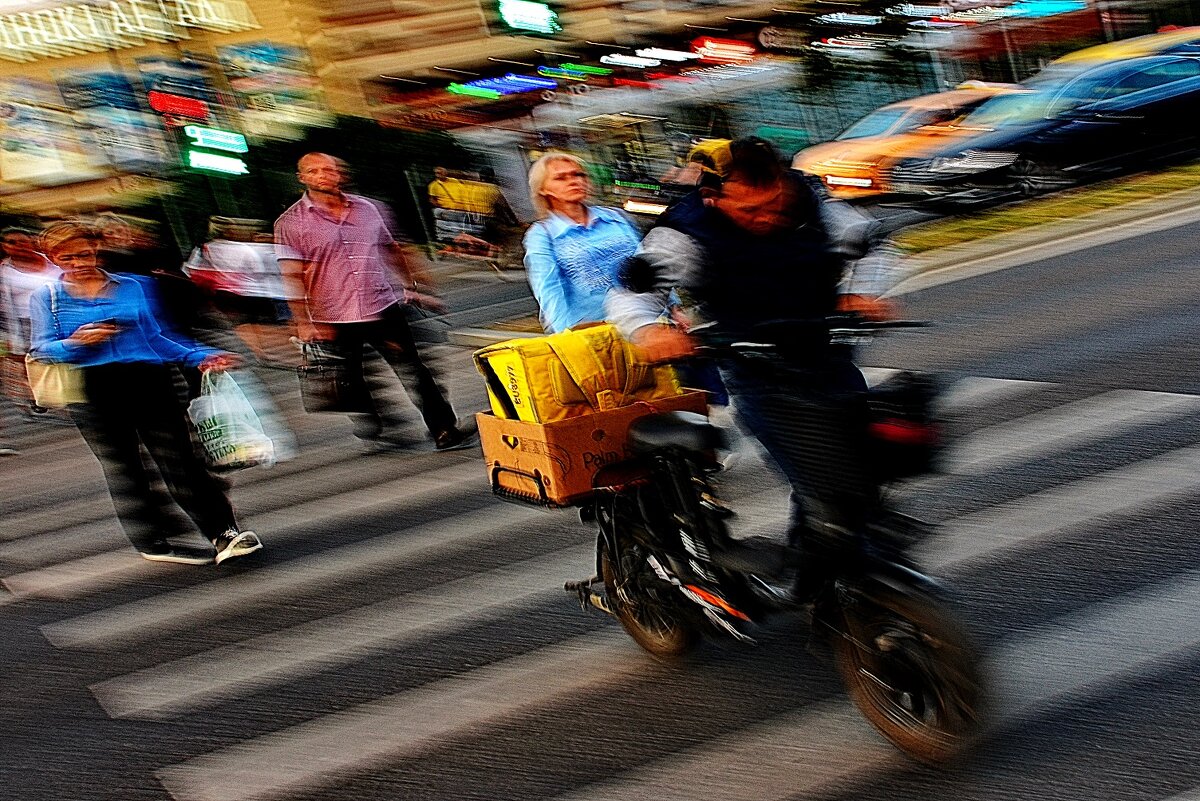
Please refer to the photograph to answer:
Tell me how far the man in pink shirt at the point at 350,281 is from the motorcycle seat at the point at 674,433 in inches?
178

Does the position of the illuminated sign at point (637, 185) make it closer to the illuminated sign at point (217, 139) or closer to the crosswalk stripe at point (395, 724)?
the illuminated sign at point (217, 139)

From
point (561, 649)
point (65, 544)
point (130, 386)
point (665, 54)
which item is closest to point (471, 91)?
point (665, 54)

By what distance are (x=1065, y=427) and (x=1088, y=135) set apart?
36.2ft

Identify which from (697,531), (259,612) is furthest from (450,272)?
(697,531)

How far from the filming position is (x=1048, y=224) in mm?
14812

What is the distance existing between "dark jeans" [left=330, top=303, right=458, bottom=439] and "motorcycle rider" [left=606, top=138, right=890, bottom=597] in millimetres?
4951

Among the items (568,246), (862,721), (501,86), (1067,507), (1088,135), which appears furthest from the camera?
(501,86)

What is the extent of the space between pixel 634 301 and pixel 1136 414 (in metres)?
3.77

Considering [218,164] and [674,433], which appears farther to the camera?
[218,164]

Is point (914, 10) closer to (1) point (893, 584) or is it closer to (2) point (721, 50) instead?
(2) point (721, 50)

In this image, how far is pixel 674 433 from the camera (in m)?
4.31

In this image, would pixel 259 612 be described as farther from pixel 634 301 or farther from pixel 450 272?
pixel 450 272

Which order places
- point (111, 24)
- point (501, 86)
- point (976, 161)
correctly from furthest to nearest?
point (111, 24)
point (501, 86)
point (976, 161)

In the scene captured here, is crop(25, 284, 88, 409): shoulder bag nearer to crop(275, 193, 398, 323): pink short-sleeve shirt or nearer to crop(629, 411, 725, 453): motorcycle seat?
crop(275, 193, 398, 323): pink short-sleeve shirt
